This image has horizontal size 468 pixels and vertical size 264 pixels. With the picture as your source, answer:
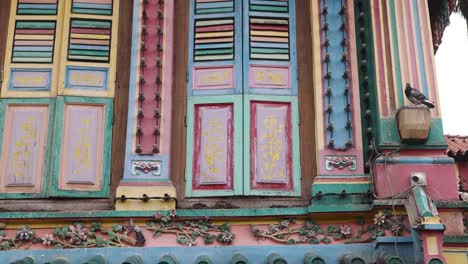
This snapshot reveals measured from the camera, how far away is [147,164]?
7559 mm

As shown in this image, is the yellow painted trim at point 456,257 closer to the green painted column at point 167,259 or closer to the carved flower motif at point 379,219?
the carved flower motif at point 379,219

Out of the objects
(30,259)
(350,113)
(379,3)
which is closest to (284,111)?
(350,113)

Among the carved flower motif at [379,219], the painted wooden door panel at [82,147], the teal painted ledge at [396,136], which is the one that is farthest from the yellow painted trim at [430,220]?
the painted wooden door panel at [82,147]

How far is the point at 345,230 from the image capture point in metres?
7.27

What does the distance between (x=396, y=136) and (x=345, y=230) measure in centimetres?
103

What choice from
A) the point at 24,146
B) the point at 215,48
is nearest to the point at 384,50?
the point at 215,48

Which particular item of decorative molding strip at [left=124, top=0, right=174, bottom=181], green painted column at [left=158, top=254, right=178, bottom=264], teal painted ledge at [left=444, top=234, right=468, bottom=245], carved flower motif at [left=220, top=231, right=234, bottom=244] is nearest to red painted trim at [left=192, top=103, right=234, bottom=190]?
decorative molding strip at [left=124, top=0, right=174, bottom=181]

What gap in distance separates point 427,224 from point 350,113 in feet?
5.17

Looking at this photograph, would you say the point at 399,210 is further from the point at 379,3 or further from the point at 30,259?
the point at 30,259

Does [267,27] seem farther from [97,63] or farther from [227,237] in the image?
[227,237]

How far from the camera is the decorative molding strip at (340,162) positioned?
24.6 ft

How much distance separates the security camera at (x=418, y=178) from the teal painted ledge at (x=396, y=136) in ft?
0.92

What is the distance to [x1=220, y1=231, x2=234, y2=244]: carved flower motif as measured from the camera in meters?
7.22

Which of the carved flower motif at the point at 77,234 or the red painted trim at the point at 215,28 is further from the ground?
the red painted trim at the point at 215,28
